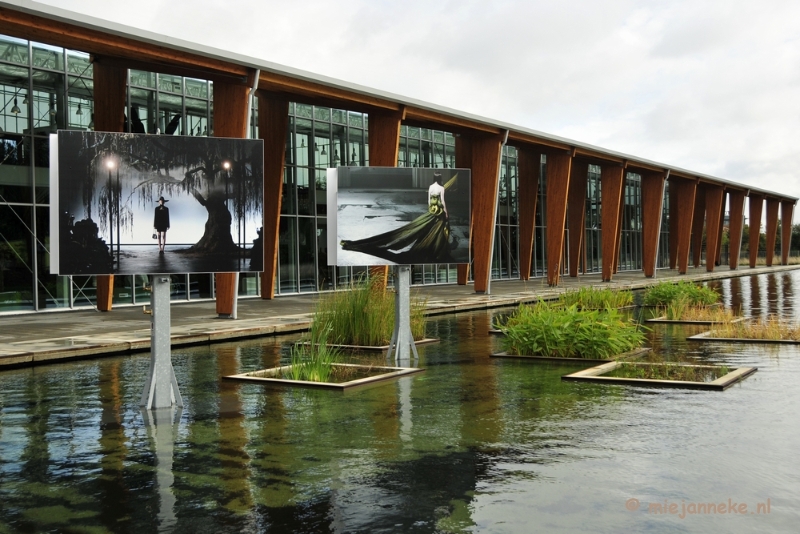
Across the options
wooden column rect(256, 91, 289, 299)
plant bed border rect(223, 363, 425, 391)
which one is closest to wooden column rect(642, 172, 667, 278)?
wooden column rect(256, 91, 289, 299)

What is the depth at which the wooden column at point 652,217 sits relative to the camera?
149 feet

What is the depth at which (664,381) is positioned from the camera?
10.1 m

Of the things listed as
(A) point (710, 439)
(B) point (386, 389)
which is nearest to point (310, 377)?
(B) point (386, 389)

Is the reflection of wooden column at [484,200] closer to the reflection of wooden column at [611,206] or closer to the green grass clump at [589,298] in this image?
the green grass clump at [589,298]

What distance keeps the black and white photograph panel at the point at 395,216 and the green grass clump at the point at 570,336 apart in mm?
1590

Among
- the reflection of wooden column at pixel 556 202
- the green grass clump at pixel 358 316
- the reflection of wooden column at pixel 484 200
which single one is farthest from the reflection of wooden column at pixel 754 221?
the green grass clump at pixel 358 316

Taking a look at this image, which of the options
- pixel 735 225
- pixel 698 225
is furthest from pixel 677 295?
pixel 698 225

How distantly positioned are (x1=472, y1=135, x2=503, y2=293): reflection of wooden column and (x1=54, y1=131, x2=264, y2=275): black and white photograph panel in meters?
21.9

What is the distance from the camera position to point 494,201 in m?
30.8

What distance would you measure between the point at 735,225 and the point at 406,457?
2347 inches

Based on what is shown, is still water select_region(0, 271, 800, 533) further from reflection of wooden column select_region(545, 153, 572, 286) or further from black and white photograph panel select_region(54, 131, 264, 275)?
reflection of wooden column select_region(545, 153, 572, 286)

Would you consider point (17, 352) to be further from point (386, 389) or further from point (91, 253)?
point (386, 389)

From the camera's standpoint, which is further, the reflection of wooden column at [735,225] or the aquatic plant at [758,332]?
the reflection of wooden column at [735,225]

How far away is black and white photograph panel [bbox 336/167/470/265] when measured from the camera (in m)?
12.6
